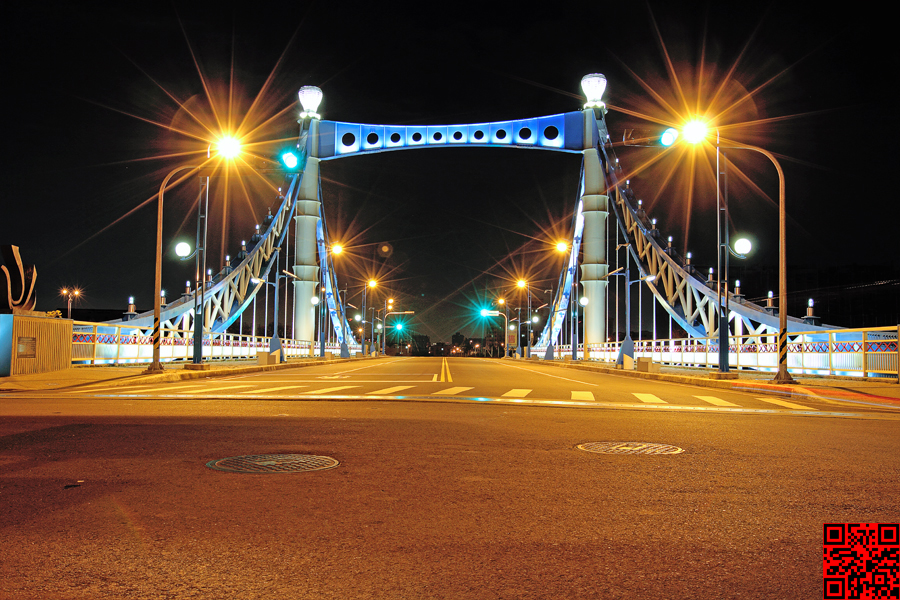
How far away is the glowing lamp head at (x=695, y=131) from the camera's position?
21812 mm

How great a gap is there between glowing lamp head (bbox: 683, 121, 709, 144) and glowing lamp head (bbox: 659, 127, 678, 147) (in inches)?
21.4

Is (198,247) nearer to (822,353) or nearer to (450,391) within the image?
(450,391)

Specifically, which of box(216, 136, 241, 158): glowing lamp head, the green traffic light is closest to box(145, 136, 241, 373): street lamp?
box(216, 136, 241, 158): glowing lamp head

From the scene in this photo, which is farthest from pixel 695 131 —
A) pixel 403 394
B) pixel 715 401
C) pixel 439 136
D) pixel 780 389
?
pixel 439 136

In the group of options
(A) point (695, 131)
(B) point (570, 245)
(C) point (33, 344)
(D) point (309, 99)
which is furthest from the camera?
(D) point (309, 99)

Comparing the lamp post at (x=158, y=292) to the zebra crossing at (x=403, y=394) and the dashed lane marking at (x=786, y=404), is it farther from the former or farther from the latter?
the dashed lane marking at (x=786, y=404)

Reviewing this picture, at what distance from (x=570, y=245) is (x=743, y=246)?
32.9 m

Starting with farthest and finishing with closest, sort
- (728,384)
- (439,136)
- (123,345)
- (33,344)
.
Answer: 1. (439,136)
2. (123,345)
3. (33,344)
4. (728,384)

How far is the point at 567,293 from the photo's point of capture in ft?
232

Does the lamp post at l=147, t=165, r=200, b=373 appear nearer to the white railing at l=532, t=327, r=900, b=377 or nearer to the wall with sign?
the wall with sign

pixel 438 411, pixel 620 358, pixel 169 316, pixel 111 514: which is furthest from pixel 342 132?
pixel 111 514

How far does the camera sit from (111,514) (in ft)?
15.4

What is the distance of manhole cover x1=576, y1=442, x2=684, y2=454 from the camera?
754cm

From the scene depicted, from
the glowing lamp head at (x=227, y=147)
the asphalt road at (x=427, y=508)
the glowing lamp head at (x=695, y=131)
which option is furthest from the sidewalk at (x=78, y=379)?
the glowing lamp head at (x=695, y=131)
